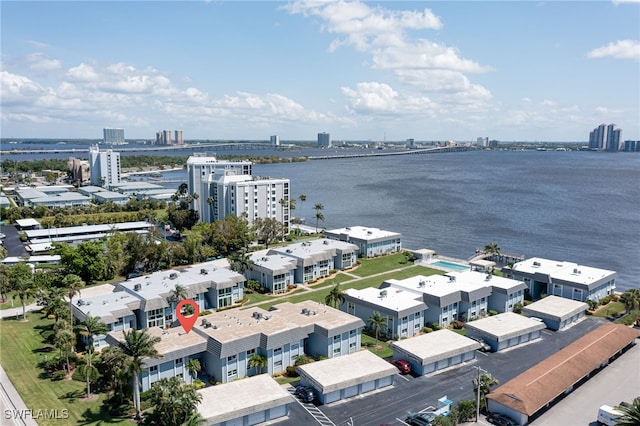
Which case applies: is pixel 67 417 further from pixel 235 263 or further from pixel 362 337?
pixel 235 263

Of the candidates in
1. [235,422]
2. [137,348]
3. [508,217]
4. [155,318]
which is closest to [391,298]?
[235,422]

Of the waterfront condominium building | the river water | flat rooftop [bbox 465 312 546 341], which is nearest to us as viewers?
flat rooftop [bbox 465 312 546 341]

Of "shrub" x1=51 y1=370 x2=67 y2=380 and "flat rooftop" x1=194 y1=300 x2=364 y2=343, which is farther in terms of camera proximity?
"flat rooftop" x1=194 y1=300 x2=364 y2=343

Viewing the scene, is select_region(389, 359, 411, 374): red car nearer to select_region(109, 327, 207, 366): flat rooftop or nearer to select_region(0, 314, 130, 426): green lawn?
select_region(109, 327, 207, 366): flat rooftop

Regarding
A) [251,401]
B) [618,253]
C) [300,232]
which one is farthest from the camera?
[300,232]

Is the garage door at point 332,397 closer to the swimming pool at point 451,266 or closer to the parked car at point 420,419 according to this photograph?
the parked car at point 420,419

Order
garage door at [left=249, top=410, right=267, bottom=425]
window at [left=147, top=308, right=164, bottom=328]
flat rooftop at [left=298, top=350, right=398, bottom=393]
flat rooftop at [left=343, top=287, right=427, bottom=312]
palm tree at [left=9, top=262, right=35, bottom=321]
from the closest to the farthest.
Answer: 1. garage door at [left=249, top=410, right=267, bottom=425]
2. flat rooftop at [left=298, top=350, right=398, bottom=393]
3. flat rooftop at [left=343, top=287, right=427, bottom=312]
4. window at [left=147, top=308, right=164, bottom=328]
5. palm tree at [left=9, top=262, right=35, bottom=321]

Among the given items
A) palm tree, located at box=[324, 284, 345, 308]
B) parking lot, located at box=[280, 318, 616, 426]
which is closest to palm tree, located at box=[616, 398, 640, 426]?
parking lot, located at box=[280, 318, 616, 426]

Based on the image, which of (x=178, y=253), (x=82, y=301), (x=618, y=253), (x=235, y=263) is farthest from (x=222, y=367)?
(x=618, y=253)
